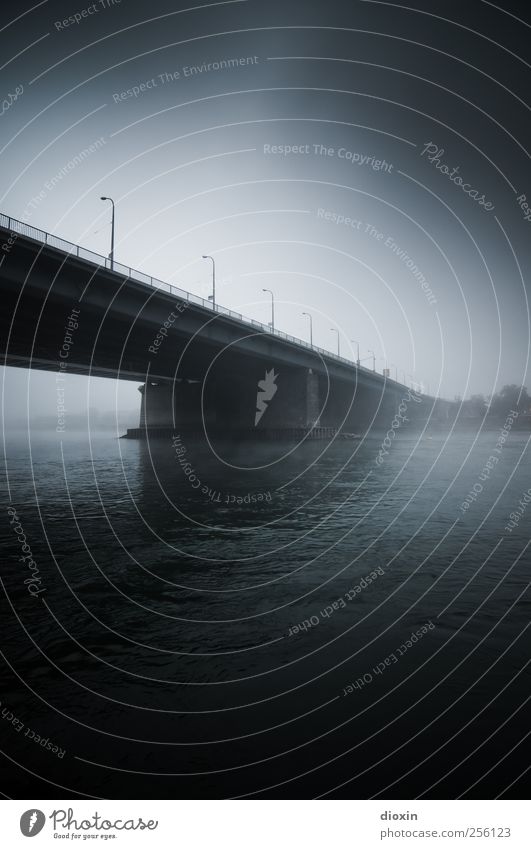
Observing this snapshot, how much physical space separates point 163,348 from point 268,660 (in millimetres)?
48940

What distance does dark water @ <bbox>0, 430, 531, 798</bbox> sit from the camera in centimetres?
382

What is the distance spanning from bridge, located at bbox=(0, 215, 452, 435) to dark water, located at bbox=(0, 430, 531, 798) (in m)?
22.9

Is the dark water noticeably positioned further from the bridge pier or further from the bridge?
the bridge pier

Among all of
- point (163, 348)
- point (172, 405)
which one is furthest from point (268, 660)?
point (172, 405)

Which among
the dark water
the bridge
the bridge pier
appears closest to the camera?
the dark water

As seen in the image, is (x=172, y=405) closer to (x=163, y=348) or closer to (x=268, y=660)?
(x=163, y=348)

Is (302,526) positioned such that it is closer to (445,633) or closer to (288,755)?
(445,633)

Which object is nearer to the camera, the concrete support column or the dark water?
the dark water

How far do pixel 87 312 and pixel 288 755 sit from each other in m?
36.4

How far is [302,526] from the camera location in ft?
43.0

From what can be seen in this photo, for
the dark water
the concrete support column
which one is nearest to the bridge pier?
the concrete support column

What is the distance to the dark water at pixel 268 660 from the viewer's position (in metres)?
3.82

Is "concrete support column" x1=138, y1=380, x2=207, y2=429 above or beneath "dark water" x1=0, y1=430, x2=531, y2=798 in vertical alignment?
above

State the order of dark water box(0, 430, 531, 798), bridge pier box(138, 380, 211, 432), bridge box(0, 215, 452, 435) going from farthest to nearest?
bridge pier box(138, 380, 211, 432) < bridge box(0, 215, 452, 435) < dark water box(0, 430, 531, 798)
